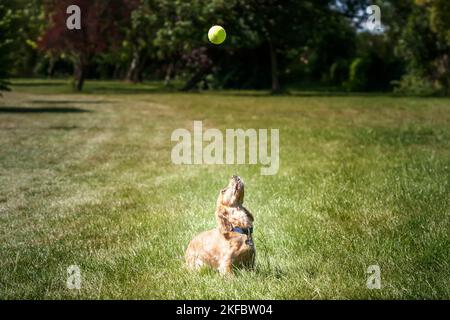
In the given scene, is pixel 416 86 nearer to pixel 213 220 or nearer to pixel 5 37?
pixel 5 37

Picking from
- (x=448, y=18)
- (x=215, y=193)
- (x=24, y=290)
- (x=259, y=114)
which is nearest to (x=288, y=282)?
(x=24, y=290)

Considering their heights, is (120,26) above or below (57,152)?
above

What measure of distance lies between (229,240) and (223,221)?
0.16 meters

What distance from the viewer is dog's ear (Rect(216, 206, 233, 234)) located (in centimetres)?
441

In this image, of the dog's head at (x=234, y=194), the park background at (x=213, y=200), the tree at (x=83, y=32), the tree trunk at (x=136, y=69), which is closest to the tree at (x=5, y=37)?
the park background at (x=213, y=200)

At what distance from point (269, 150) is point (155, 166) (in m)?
2.71

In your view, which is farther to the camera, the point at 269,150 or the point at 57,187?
the point at 269,150

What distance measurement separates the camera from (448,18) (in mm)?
32094

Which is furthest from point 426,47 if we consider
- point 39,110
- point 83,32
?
point 39,110

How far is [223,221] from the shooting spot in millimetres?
4422

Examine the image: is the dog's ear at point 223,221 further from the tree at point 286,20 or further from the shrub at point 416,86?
the shrub at point 416,86

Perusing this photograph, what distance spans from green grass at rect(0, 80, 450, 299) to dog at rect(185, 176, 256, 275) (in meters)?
0.11

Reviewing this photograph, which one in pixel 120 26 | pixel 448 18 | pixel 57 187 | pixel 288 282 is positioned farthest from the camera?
pixel 120 26

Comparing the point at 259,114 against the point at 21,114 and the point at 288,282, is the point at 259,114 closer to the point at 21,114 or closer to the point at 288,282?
the point at 21,114
